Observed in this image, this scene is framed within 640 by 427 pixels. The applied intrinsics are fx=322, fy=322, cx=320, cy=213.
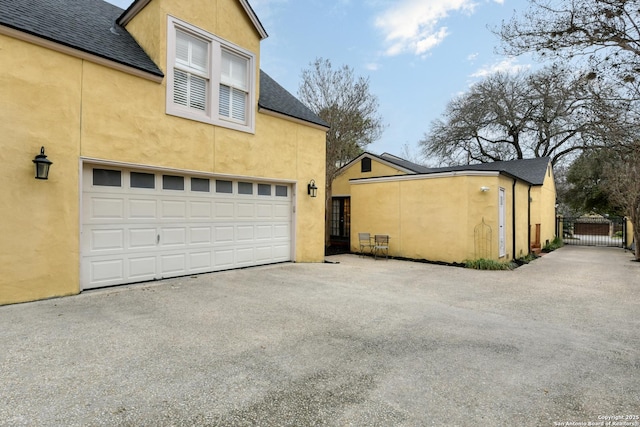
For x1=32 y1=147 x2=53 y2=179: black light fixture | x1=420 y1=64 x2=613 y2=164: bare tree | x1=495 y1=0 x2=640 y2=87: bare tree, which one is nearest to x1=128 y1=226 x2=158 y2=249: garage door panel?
x1=32 y1=147 x2=53 y2=179: black light fixture

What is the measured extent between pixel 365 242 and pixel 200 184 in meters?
6.89

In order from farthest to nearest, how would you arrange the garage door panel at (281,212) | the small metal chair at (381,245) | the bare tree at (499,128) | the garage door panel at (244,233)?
Result: the bare tree at (499,128), the small metal chair at (381,245), the garage door panel at (281,212), the garage door panel at (244,233)

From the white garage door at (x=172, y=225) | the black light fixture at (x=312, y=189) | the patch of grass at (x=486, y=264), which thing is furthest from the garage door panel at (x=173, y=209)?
the patch of grass at (x=486, y=264)

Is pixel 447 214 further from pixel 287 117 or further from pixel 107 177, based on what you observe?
pixel 107 177

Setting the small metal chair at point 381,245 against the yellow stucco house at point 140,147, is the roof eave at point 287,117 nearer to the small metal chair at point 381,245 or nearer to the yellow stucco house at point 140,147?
the yellow stucco house at point 140,147

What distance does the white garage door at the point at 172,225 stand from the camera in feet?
19.4

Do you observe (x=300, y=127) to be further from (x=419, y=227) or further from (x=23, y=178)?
(x=23, y=178)

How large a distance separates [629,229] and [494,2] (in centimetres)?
1783

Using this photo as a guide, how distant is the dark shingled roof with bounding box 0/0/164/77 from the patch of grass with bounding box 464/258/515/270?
941cm

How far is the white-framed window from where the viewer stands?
6.79 meters

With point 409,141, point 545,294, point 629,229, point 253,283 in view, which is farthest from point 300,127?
point 409,141

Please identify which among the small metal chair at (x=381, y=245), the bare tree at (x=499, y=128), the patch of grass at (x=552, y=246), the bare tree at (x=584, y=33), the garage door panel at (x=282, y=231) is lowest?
the patch of grass at (x=552, y=246)

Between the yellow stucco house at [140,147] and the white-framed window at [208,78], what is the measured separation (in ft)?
0.09

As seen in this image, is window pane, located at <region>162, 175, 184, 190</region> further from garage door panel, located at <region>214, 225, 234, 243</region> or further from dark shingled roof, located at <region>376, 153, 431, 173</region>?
dark shingled roof, located at <region>376, 153, 431, 173</region>
